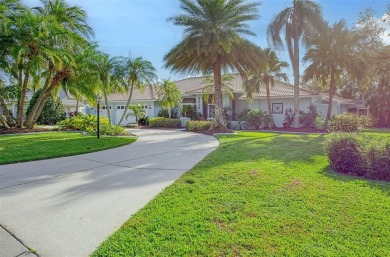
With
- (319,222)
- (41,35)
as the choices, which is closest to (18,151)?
(41,35)

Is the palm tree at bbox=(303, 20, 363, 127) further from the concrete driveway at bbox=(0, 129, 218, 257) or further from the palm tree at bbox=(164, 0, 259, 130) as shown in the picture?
the concrete driveway at bbox=(0, 129, 218, 257)

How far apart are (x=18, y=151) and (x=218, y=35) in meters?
12.1

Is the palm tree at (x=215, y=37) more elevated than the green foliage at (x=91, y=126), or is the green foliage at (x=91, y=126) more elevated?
the palm tree at (x=215, y=37)

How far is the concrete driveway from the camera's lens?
343cm

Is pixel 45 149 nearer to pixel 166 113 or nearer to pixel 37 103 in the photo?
pixel 37 103

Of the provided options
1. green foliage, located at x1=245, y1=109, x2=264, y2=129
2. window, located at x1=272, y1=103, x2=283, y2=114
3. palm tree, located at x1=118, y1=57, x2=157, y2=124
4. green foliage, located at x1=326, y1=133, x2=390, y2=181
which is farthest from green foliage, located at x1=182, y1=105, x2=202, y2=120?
green foliage, located at x1=326, y1=133, x2=390, y2=181

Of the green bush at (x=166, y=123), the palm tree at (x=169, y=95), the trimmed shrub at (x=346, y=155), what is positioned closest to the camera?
the trimmed shrub at (x=346, y=155)

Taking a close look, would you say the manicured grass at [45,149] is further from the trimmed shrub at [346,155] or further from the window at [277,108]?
the window at [277,108]

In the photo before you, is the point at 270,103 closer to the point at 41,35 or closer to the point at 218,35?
the point at 218,35

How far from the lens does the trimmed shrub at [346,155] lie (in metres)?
6.45

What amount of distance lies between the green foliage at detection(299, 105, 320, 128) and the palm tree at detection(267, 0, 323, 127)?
1.37 meters

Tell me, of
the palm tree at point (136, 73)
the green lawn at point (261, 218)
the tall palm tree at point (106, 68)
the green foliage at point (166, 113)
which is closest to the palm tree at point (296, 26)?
the palm tree at point (136, 73)

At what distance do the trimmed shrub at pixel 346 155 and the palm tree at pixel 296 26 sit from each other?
14.0 meters

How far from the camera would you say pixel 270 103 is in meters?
23.9
